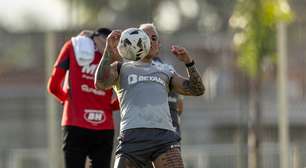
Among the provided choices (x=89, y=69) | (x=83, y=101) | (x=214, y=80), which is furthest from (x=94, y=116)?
(x=214, y=80)

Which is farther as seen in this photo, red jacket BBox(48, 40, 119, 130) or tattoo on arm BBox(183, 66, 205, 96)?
red jacket BBox(48, 40, 119, 130)

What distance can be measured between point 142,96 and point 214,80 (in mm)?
22634

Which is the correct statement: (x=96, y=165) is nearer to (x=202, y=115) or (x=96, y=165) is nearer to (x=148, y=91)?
(x=148, y=91)

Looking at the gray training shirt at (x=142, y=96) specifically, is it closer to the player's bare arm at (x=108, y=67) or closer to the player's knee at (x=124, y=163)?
the player's bare arm at (x=108, y=67)

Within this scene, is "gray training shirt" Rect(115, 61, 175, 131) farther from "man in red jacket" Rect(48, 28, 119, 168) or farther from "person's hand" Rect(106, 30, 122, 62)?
"man in red jacket" Rect(48, 28, 119, 168)

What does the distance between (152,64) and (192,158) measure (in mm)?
11209

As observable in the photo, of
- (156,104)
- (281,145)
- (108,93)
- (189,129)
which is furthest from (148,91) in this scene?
(189,129)

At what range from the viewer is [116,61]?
828 centimetres

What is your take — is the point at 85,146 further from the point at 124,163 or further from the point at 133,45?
the point at 133,45

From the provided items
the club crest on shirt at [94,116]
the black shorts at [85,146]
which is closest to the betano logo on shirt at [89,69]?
the club crest on shirt at [94,116]

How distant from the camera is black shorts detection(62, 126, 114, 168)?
9.83 meters

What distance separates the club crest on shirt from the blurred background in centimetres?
455

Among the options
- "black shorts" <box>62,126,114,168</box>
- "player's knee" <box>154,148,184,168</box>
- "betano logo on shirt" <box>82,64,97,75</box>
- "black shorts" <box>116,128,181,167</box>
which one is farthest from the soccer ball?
"black shorts" <box>62,126,114,168</box>

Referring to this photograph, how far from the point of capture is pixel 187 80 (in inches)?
324
